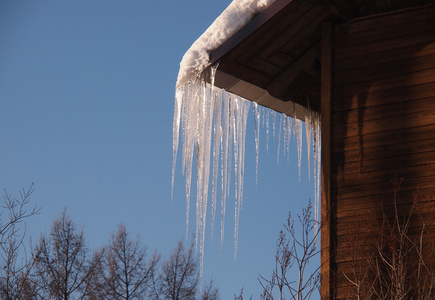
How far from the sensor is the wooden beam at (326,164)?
22.4 feet

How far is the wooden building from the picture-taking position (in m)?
6.75

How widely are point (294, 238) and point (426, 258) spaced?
1.27 m

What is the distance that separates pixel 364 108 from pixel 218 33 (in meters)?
1.68

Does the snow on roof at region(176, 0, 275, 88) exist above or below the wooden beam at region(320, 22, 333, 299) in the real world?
above

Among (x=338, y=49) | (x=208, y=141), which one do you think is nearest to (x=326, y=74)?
(x=338, y=49)

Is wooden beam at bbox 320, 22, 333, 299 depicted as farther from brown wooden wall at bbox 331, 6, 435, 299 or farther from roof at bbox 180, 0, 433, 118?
roof at bbox 180, 0, 433, 118

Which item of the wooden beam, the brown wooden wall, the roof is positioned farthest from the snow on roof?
the brown wooden wall

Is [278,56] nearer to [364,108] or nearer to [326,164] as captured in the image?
[364,108]

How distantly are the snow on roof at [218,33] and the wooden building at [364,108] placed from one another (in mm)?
79

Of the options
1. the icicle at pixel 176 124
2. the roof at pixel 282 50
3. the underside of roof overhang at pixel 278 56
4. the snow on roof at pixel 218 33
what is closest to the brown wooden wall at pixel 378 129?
the roof at pixel 282 50

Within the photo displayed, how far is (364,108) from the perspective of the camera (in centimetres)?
720

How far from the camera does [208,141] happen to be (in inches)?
320

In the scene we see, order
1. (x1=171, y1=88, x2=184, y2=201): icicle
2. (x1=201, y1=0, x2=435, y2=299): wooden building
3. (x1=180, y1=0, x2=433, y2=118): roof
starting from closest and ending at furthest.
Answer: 1. (x1=201, y1=0, x2=435, y2=299): wooden building
2. (x1=180, y1=0, x2=433, y2=118): roof
3. (x1=171, y1=88, x2=184, y2=201): icicle

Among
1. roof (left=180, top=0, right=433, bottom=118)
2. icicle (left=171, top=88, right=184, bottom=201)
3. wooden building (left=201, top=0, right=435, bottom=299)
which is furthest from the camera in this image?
icicle (left=171, top=88, right=184, bottom=201)
